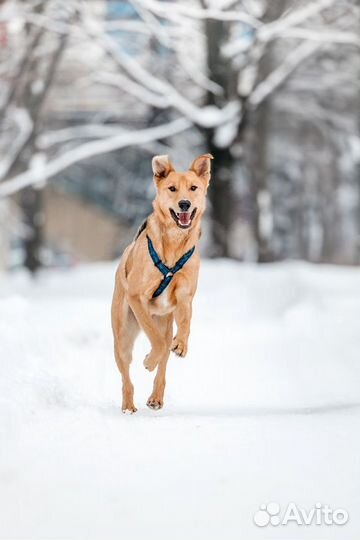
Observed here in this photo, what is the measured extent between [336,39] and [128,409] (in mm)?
12844

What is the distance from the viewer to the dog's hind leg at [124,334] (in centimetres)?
649

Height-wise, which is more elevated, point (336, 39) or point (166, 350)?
point (336, 39)

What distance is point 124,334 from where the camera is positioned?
21.4 feet

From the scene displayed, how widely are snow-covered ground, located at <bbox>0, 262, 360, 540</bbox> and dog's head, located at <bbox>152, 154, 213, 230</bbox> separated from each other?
1.29m

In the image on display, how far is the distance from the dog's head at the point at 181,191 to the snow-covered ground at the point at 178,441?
4.24ft

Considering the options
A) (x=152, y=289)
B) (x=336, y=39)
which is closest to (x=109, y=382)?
(x=152, y=289)

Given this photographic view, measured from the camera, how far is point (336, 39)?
17.9m

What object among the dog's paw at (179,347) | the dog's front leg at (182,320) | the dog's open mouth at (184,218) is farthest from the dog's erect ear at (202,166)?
the dog's paw at (179,347)

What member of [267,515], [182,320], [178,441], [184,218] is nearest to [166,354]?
[182,320]

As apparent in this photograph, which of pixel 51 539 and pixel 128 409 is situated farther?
pixel 128 409

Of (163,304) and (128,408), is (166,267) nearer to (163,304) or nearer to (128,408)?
(163,304)

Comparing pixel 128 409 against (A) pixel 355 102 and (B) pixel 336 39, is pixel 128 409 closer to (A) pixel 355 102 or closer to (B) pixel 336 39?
(B) pixel 336 39

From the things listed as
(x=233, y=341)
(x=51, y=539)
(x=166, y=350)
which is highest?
(x=166, y=350)

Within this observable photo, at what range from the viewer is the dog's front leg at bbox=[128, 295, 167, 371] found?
6154 millimetres
